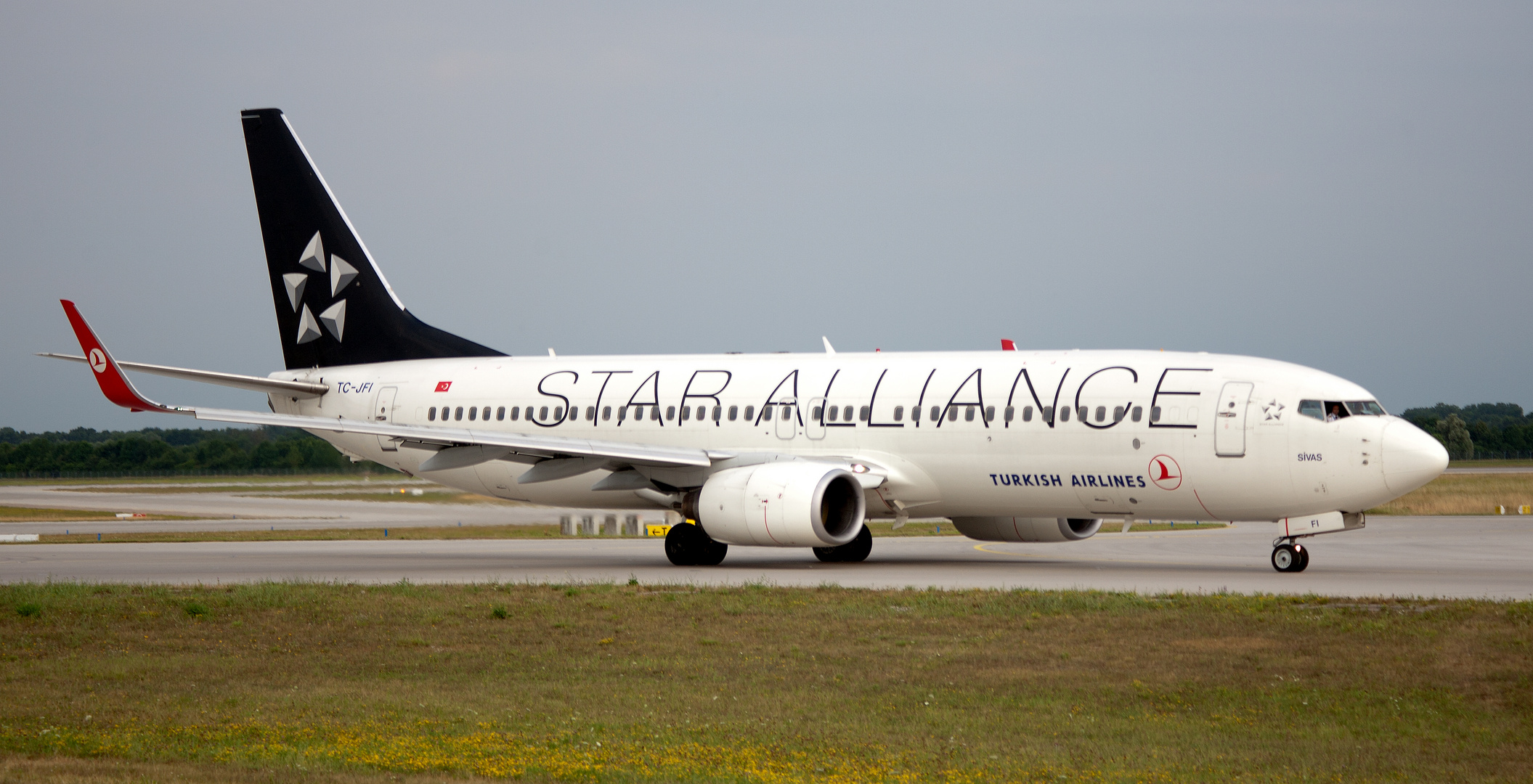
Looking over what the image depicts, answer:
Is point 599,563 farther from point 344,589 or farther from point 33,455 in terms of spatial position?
point 33,455

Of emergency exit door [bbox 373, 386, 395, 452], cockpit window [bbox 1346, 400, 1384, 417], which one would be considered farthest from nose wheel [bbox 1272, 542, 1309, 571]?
emergency exit door [bbox 373, 386, 395, 452]

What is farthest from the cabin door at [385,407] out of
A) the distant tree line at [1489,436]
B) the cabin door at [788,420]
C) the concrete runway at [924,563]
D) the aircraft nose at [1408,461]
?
the distant tree line at [1489,436]

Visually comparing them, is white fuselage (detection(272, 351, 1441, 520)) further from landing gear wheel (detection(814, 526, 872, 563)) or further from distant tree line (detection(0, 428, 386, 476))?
distant tree line (detection(0, 428, 386, 476))

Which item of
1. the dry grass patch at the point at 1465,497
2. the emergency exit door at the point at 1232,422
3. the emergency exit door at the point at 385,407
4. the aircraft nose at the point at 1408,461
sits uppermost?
the emergency exit door at the point at 385,407

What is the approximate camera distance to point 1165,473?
24469 millimetres

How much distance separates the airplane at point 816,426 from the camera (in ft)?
78.8

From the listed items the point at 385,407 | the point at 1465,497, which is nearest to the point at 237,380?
the point at 385,407

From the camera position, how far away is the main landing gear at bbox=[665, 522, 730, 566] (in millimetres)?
27984

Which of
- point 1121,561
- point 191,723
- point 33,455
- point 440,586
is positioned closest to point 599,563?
point 440,586

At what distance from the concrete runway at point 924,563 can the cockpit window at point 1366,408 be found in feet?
8.24

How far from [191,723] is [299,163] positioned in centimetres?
2498

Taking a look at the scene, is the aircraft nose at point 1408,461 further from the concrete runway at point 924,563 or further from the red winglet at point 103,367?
the red winglet at point 103,367

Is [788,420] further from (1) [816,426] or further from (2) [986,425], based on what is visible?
(2) [986,425]

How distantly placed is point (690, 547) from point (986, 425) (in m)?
5.98
